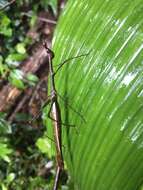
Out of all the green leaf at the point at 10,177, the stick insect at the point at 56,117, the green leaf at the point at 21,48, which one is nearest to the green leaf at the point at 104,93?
the stick insect at the point at 56,117

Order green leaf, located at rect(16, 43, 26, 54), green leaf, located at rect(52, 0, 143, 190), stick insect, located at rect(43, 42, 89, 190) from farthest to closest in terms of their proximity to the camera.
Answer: green leaf, located at rect(16, 43, 26, 54)
stick insect, located at rect(43, 42, 89, 190)
green leaf, located at rect(52, 0, 143, 190)

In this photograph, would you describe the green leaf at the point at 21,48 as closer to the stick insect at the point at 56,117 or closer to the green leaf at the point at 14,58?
the green leaf at the point at 14,58

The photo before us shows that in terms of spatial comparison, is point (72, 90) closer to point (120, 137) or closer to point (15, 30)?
point (120, 137)

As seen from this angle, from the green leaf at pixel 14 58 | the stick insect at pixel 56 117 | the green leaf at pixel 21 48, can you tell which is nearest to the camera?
the stick insect at pixel 56 117

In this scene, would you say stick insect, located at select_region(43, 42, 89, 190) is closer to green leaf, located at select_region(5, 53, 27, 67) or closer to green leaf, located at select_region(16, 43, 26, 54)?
green leaf, located at select_region(5, 53, 27, 67)

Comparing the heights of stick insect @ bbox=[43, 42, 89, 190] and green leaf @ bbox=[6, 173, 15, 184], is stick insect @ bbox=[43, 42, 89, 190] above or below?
above

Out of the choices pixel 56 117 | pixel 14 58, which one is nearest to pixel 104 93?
pixel 56 117

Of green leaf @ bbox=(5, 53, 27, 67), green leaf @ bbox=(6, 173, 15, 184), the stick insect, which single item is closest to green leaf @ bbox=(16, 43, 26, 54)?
green leaf @ bbox=(5, 53, 27, 67)

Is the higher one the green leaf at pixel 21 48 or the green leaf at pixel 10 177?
the green leaf at pixel 21 48

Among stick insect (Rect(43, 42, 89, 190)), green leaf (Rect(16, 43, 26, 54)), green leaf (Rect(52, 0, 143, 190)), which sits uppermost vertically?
green leaf (Rect(52, 0, 143, 190))
